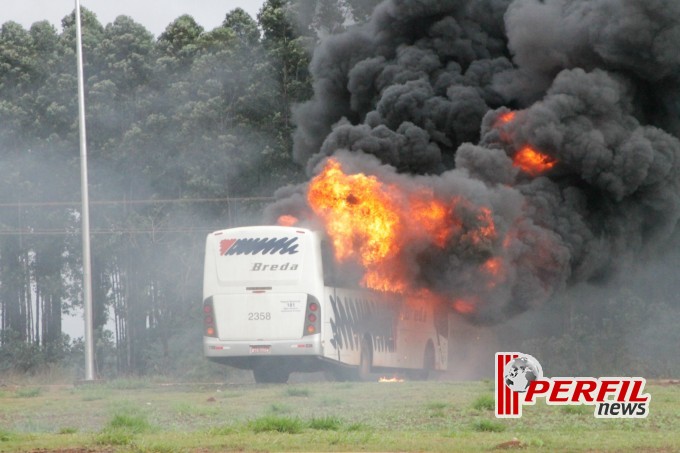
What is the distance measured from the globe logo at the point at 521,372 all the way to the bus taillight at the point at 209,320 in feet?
53.5

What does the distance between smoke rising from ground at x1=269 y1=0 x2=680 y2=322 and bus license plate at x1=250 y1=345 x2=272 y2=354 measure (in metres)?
5.03

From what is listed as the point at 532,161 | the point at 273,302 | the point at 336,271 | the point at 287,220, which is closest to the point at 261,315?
the point at 273,302

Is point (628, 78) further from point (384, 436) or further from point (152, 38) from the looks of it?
point (152, 38)

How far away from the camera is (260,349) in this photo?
31.7 metres

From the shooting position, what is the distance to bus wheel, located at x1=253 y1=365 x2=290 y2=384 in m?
34.3

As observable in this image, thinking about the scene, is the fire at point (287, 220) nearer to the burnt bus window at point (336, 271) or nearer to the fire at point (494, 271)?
the burnt bus window at point (336, 271)

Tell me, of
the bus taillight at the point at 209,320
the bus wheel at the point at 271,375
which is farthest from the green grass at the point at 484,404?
the bus wheel at the point at 271,375

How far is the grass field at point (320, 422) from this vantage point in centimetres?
1647

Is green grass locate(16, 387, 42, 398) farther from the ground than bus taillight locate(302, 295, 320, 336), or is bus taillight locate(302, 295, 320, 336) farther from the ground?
bus taillight locate(302, 295, 320, 336)

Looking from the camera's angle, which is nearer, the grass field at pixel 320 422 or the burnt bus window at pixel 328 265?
the grass field at pixel 320 422

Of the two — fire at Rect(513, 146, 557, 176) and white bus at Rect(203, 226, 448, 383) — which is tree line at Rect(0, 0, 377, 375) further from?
white bus at Rect(203, 226, 448, 383)

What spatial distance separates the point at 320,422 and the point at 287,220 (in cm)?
1669

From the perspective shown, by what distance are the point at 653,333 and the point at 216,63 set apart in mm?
23190

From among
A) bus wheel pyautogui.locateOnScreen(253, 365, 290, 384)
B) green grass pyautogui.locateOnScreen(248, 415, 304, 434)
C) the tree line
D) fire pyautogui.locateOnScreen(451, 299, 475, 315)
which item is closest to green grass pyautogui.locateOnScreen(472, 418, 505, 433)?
green grass pyautogui.locateOnScreen(248, 415, 304, 434)
